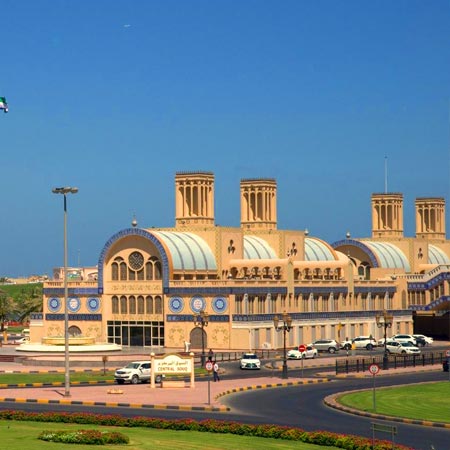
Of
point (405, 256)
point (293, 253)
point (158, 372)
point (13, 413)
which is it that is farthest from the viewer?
point (405, 256)

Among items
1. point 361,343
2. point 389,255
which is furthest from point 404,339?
point 389,255

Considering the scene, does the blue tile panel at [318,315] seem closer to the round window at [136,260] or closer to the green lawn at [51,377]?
the round window at [136,260]

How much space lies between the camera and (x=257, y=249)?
138 meters

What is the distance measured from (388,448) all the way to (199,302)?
76.1m

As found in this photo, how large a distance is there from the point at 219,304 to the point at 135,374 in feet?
125

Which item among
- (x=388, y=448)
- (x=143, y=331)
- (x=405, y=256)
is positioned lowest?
(x=388, y=448)

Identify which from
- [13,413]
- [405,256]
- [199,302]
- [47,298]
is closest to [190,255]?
[199,302]

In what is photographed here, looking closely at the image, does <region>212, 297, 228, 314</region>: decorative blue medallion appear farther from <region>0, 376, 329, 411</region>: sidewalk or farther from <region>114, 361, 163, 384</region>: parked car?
<region>114, 361, 163, 384</region>: parked car

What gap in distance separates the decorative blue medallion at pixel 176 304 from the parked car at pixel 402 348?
18.5 metres

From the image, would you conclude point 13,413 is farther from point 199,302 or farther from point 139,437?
point 199,302

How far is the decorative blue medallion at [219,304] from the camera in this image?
12062cm

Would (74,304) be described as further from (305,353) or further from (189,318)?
(305,353)

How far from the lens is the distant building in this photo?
122 meters

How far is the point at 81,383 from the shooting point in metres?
83.2
